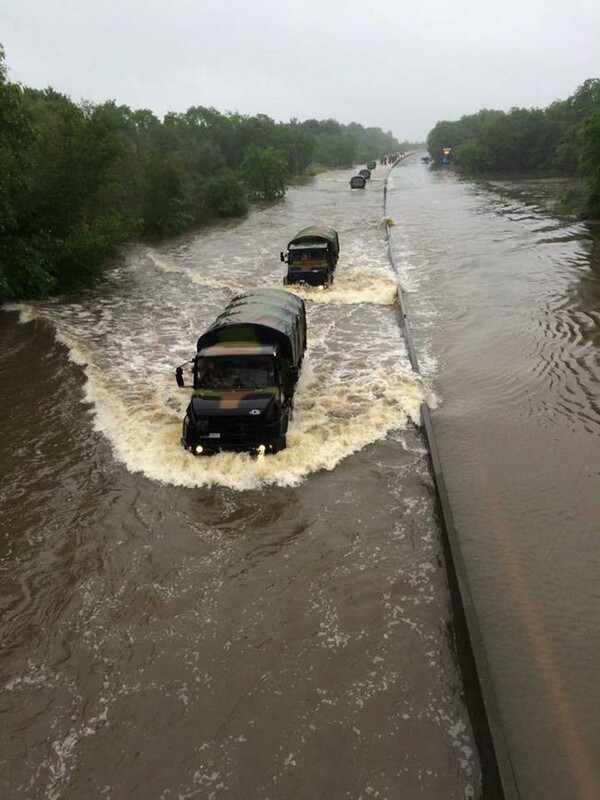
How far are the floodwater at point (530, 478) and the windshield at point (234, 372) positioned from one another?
12.6 feet

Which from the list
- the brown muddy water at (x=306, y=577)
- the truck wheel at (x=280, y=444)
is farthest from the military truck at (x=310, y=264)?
the truck wheel at (x=280, y=444)

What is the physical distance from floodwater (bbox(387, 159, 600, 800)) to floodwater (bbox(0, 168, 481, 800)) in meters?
0.67

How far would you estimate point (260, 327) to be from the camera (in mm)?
11773

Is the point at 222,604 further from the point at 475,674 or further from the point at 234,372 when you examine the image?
the point at 234,372

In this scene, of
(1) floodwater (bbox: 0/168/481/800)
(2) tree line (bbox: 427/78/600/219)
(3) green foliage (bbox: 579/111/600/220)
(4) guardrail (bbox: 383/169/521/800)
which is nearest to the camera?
(4) guardrail (bbox: 383/169/521/800)

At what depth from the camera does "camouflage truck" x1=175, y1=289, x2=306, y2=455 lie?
10305 mm

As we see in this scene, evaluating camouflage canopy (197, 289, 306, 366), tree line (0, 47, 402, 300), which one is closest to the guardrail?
camouflage canopy (197, 289, 306, 366)

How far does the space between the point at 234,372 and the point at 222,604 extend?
194 inches

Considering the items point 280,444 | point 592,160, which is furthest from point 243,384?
point 592,160

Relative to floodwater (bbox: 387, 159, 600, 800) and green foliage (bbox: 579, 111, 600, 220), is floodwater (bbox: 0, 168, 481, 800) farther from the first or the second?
green foliage (bbox: 579, 111, 600, 220)

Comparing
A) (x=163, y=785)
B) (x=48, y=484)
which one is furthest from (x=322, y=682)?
(x=48, y=484)

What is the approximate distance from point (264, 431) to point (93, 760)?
5.86 m

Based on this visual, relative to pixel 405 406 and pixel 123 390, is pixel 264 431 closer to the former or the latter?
pixel 405 406

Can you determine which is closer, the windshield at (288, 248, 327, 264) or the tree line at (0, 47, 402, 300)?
the tree line at (0, 47, 402, 300)
